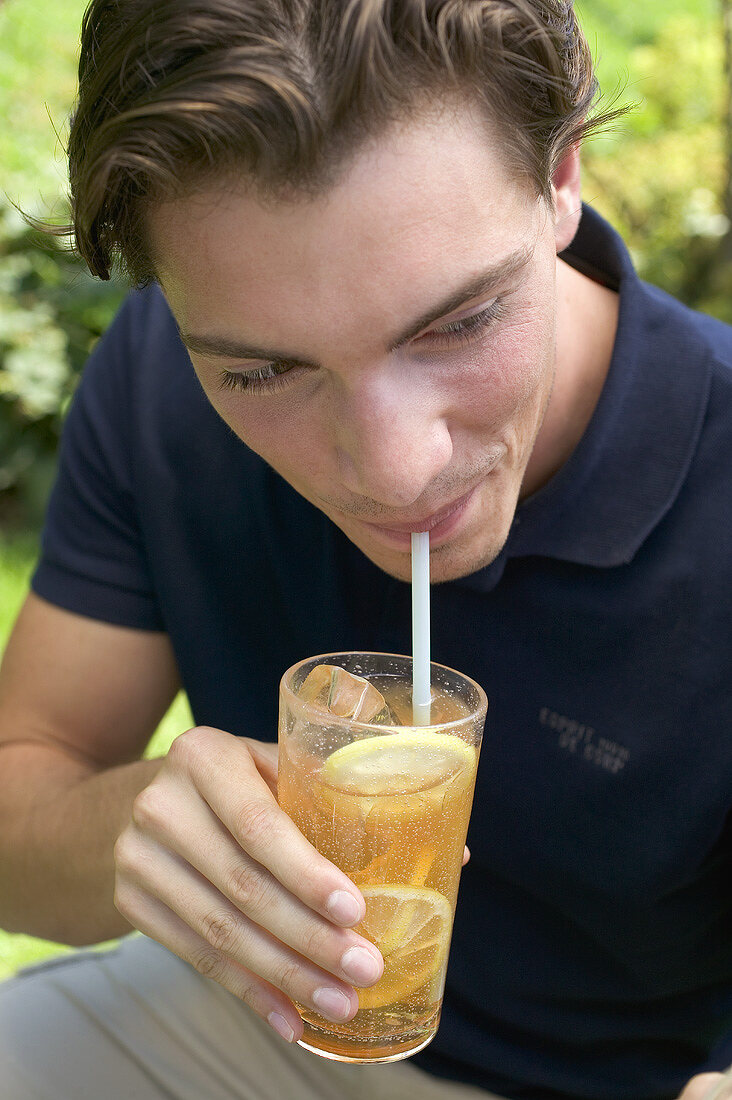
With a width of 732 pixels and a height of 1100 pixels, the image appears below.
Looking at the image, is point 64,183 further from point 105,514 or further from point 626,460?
point 626,460

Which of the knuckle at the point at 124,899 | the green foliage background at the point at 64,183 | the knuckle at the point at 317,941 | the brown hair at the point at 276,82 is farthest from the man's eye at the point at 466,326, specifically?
the green foliage background at the point at 64,183

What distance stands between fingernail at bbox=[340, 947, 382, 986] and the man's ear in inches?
35.0

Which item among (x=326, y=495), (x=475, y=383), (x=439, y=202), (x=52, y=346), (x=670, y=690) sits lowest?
(x=52, y=346)

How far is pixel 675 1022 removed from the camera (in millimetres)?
1771

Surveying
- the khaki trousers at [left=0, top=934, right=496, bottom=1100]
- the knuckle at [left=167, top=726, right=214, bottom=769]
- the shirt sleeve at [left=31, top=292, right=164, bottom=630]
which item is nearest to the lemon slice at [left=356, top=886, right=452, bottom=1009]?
the knuckle at [left=167, top=726, right=214, bottom=769]

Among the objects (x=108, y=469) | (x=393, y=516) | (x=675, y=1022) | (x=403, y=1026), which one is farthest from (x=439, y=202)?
(x=675, y=1022)

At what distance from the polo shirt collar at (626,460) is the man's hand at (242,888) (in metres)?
0.53

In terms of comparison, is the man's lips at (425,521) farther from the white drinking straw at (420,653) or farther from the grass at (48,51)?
the grass at (48,51)

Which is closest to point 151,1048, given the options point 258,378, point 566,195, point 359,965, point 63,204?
point 359,965

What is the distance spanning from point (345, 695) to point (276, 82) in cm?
63

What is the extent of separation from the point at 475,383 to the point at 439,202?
0.21 m

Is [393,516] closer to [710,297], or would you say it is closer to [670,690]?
[670,690]

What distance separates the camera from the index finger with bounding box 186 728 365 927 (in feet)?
3.76

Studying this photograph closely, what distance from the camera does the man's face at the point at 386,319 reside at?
1.14 m
